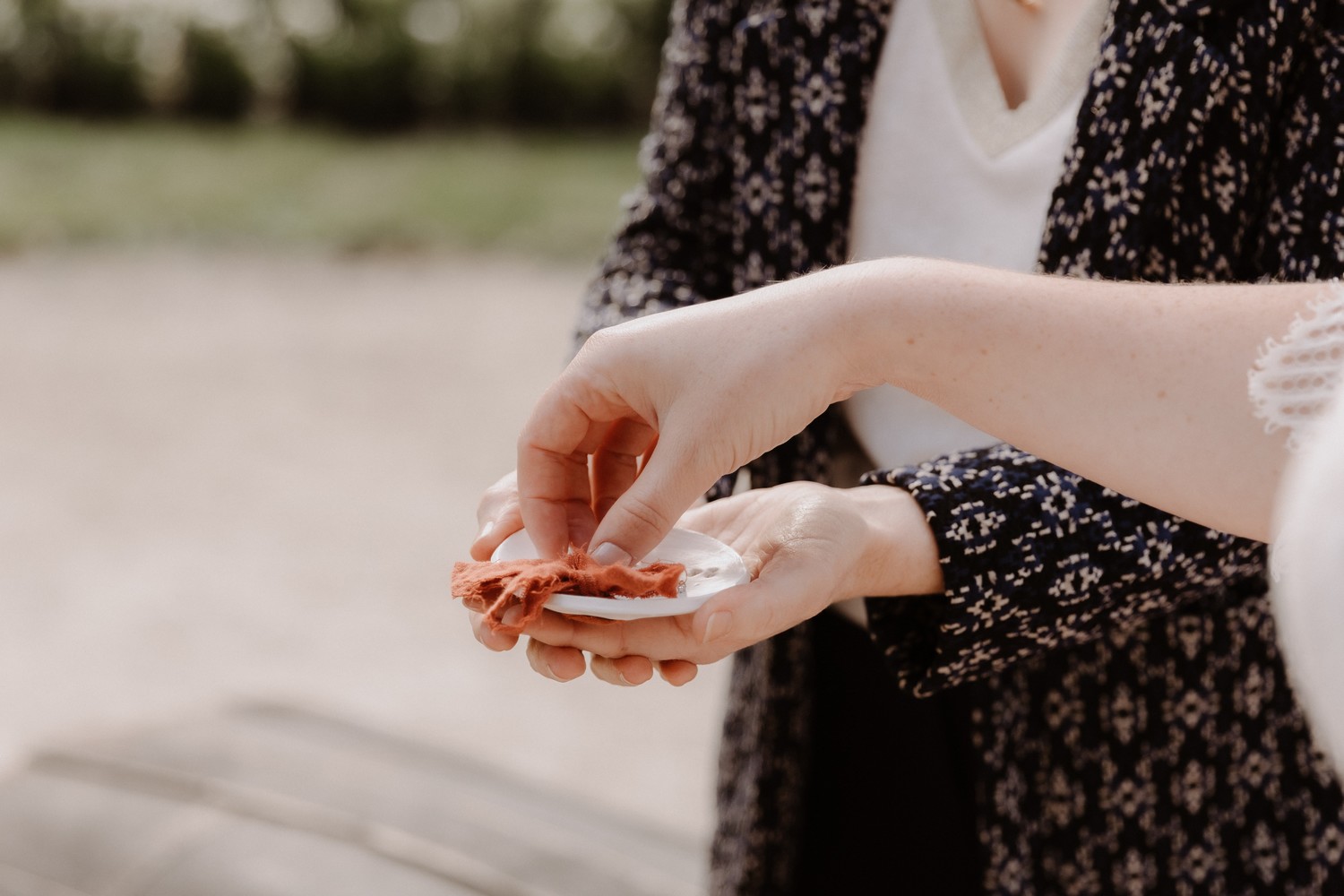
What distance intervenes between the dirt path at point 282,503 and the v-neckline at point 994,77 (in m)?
1.92

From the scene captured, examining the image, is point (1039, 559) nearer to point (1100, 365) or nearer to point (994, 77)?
point (1100, 365)

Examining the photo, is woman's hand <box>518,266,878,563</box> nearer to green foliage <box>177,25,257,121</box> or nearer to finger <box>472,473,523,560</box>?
finger <box>472,473,523,560</box>

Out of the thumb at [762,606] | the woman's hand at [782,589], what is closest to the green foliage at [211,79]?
the woman's hand at [782,589]

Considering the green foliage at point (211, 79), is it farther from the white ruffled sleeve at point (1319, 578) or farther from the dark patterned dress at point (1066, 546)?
the white ruffled sleeve at point (1319, 578)

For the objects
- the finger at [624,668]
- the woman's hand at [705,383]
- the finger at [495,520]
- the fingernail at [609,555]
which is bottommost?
the finger at [624,668]

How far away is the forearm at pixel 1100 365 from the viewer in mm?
839

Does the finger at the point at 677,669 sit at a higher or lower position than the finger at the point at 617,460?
lower

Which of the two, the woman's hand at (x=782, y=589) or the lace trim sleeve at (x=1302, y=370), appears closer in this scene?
the lace trim sleeve at (x=1302, y=370)

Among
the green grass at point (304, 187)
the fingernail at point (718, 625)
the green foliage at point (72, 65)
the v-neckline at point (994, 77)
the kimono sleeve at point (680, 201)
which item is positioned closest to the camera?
the fingernail at point (718, 625)

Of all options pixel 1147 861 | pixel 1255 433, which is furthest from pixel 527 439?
pixel 1147 861

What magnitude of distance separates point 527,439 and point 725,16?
648 mm

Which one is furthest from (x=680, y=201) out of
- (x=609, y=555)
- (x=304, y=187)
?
(x=304, y=187)

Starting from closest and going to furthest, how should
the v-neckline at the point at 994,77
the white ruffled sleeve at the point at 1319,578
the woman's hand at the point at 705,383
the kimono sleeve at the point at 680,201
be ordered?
the white ruffled sleeve at the point at 1319,578 < the woman's hand at the point at 705,383 < the v-neckline at the point at 994,77 < the kimono sleeve at the point at 680,201

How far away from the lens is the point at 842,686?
154cm
